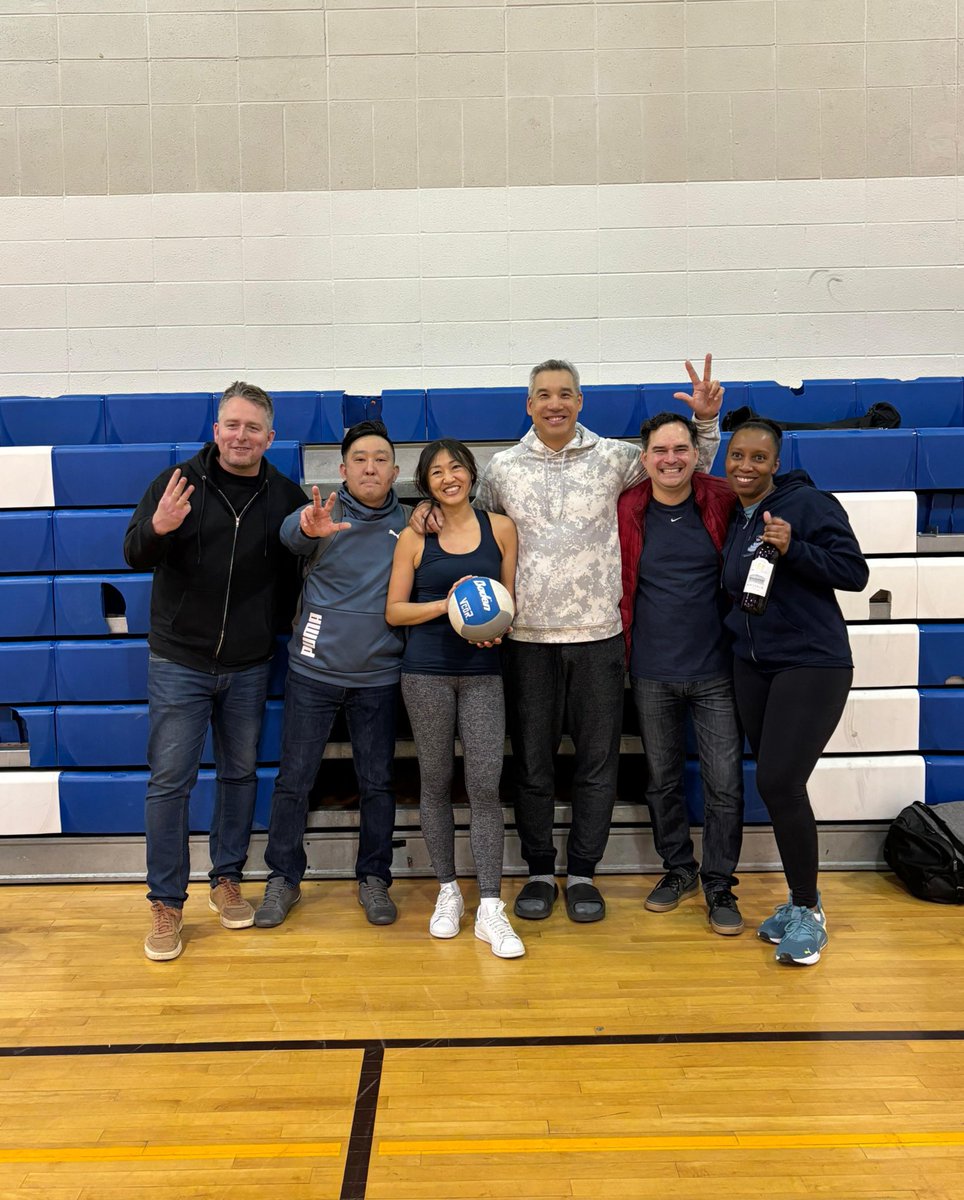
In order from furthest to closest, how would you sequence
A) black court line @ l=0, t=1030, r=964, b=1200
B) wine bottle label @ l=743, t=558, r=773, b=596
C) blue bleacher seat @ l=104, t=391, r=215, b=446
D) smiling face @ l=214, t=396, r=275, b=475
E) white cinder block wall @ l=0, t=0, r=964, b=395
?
1. white cinder block wall @ l=0, t=0, r=964, b=395
2. blue bleacher seat @ l=104, t=391, r=215, b=446
3. smiling face @ l=214, t=396, r=275, b=475
4. wine bottle label @ l=743, t=558, r=773, b=596
5. black court line @ l=0, t=1030, r=964, b=1200

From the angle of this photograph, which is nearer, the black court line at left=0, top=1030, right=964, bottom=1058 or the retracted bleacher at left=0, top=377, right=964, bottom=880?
the black court line at left=0, top=1030, right=964, bottom=1058

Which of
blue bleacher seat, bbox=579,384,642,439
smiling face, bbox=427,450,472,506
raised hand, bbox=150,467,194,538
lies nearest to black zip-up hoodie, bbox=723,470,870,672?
smiling face, bbox=427,450,472,506

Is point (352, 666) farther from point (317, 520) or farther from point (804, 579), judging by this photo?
point (804, 579)

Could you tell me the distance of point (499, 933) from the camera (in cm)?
290

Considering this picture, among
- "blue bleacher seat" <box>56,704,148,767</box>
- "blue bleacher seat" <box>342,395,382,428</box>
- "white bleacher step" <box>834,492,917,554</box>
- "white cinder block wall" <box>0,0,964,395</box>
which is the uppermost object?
"white cinder block wall" <box>0,0,964,395</box>

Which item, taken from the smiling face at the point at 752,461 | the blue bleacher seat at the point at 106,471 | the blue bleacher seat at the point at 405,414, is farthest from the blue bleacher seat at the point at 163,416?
the smiling face at the point at 752,461

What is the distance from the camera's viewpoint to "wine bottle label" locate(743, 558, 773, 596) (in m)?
2.62

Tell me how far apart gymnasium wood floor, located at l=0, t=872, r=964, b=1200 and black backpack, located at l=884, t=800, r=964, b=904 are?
0.08 meters

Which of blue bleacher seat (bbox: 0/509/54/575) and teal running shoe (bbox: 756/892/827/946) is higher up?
blue bleacher seat (bbox: 0/509/54/575)

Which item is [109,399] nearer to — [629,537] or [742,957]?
[629,537]

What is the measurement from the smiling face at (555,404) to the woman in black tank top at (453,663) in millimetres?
246

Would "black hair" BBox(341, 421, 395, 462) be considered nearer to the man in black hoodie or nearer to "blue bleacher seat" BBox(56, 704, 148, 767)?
the man in black hoodie

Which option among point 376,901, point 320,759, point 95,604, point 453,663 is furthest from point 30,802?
point 453,663

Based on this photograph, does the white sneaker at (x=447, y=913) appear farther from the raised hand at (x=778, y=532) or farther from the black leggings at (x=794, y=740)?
the raised hand at (x=778, y=532)
